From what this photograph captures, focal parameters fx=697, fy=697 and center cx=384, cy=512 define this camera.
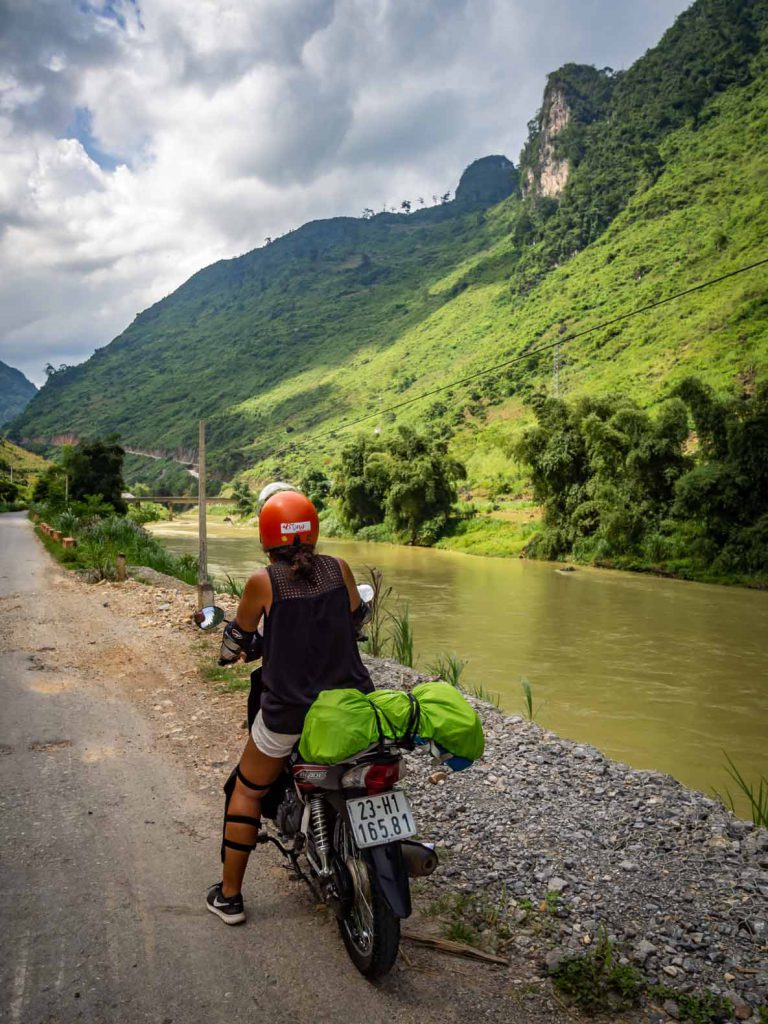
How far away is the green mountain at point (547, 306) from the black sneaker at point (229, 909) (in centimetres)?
3858

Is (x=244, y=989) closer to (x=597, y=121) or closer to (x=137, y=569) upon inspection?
(x=137, y=569)

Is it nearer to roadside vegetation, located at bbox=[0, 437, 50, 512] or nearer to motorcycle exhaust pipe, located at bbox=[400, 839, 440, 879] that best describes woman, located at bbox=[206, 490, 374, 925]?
motorcycle exhaust pipe, located at bbox=[400, 839, 440, 879]

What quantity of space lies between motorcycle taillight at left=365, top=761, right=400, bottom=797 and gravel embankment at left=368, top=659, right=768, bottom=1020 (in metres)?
1.02

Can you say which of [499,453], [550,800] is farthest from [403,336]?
[550,800]

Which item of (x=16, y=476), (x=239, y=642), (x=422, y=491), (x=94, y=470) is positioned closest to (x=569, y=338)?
(x=239, y=642)

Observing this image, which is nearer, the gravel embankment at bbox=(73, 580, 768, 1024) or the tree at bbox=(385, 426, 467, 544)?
the gravel embankment at bbox=(73, 580, 768, 1024)

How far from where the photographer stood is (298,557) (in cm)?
302

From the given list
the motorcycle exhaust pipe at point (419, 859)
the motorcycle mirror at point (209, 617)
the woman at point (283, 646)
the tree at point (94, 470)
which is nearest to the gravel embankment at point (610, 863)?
the motorcycle exhaust pipe at point (419, 859)

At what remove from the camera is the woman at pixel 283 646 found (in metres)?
2.94

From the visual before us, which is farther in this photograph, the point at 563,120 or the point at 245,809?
the point at 563,120

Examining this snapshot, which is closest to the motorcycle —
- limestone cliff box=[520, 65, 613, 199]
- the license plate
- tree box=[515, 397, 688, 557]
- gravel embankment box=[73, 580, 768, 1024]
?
the license plate

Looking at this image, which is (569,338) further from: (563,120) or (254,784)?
(563,120)

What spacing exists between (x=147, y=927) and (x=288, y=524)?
1880mm

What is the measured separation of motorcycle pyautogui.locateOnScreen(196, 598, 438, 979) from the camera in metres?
2.65
